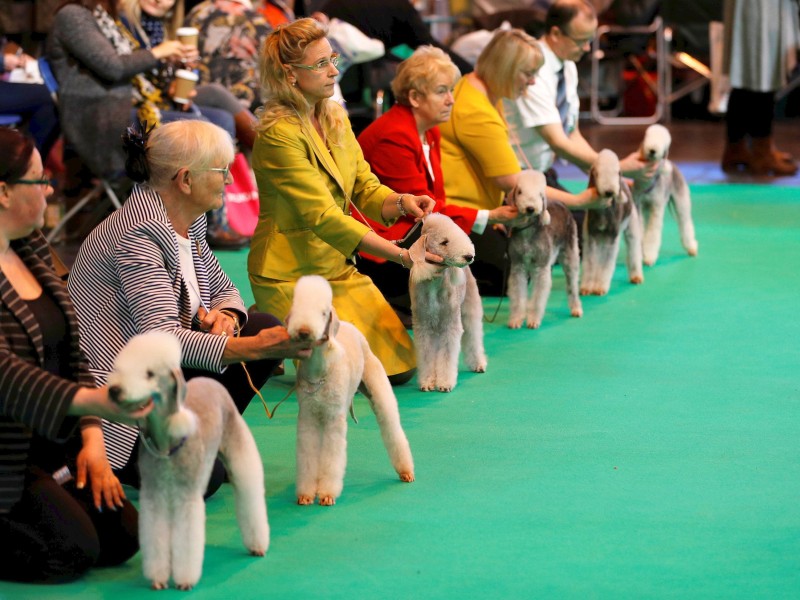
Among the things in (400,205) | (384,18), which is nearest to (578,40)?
(384,18)

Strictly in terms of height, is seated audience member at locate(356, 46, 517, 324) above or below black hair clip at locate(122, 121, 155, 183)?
below

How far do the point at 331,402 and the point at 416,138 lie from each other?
1.98m

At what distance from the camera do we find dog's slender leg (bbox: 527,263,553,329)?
5.55 metres

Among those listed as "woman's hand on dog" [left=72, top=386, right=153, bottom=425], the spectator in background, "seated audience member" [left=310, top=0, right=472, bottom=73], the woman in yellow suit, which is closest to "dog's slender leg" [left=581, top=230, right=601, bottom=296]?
the woman in yellow suit

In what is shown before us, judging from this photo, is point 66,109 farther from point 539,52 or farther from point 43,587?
point 43,587

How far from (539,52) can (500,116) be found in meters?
0.34

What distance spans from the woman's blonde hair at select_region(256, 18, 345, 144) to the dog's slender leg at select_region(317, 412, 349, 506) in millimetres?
1338

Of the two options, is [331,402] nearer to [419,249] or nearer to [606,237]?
[419,249]

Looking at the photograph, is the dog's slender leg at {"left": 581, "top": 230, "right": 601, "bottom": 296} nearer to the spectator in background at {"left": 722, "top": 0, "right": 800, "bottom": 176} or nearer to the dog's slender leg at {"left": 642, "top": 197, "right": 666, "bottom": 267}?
the dog's slender leg at {"left": 642, "top": 197, "right": 666, "bottom": 267}

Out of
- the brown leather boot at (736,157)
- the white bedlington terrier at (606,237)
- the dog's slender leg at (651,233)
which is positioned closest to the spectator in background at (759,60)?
the brown leather boot at (736,157)

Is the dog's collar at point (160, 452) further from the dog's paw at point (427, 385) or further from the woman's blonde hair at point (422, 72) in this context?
the woman's blonde hair at point (422, 72)

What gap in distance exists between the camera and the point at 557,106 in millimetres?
6629

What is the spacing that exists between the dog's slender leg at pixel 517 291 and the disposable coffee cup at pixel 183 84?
2314 millimetres

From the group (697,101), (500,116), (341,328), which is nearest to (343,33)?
(500,116)
